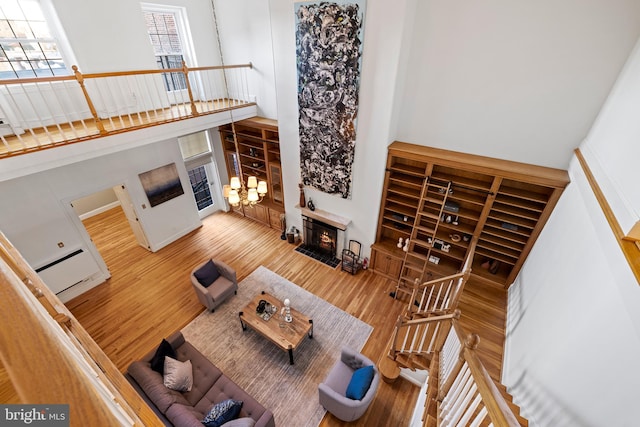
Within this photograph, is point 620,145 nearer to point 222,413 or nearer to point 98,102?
point 222,413

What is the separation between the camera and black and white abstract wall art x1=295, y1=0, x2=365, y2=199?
4.18m

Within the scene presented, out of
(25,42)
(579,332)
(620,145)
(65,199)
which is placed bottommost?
(65,199)

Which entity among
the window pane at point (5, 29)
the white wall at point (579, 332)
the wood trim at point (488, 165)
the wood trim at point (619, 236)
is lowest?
the white wall at point (579, 332)

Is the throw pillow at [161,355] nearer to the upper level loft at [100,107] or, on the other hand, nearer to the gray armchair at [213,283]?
the gray armchair at [213,283]

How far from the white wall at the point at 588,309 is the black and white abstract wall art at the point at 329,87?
3178 mm

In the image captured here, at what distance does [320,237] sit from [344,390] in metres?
3.28

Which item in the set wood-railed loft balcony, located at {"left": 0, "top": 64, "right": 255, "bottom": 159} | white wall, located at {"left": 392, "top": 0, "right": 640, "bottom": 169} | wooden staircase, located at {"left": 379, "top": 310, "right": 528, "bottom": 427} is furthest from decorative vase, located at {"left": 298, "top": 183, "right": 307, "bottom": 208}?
wooden staircase, located at {"left": 379, "top": 310, "right": 528, "bottom": 427}

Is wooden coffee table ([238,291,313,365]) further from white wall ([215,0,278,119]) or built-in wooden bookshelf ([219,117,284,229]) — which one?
white wall ([215,0,278,119])

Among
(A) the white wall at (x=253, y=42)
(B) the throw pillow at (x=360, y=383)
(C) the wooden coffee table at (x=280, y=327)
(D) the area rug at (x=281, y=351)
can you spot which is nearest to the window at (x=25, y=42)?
(A) the white wall at (x=253, y=42)

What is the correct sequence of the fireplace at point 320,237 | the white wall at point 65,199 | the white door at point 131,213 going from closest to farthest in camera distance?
1. the white wall at point 65,199
2. the white door at point 131,213
3. the fireplace at point 320,237

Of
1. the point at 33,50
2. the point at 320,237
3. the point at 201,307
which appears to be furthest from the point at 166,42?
the point at 201,307

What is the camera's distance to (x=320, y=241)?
21.4 feet

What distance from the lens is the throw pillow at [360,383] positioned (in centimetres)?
349

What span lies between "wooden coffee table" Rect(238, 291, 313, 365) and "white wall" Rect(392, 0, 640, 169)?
3833 mm
